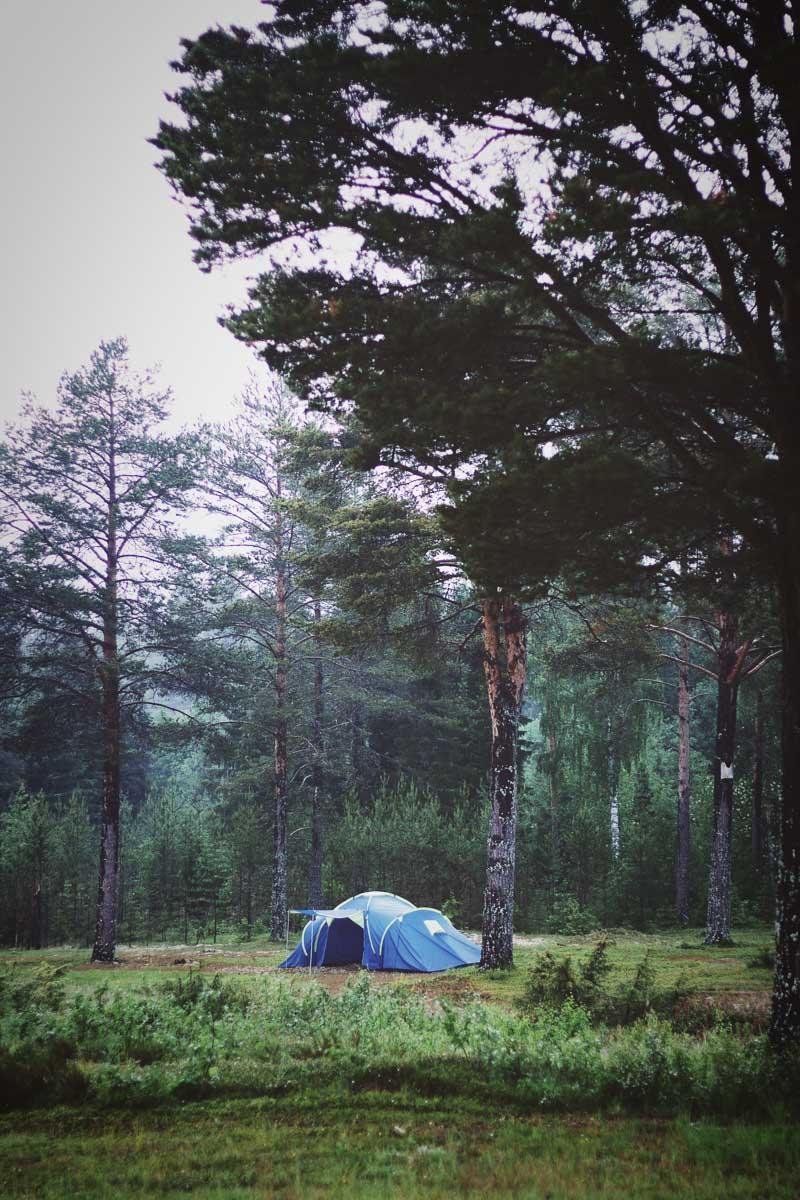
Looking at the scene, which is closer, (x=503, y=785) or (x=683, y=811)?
(x=503, y=785)

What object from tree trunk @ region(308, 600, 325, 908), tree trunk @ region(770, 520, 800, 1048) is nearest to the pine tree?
tree trunk @ region(308, 600, 325, 908)

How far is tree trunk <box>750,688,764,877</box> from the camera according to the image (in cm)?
2461

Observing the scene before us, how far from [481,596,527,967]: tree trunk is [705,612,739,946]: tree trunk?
4955mm

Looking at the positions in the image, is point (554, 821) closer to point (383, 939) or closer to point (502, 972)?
point (383, 939)

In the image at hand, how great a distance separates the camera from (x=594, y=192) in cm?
543

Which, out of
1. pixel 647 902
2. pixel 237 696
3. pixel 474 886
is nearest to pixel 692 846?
pixel 647 902

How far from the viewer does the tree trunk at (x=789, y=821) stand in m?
6.22

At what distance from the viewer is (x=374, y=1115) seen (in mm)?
Result: 5359

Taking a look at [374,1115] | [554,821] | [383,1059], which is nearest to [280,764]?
[554,821]

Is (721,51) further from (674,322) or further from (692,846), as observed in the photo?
(692,846)

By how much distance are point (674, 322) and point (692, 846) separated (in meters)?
17.3

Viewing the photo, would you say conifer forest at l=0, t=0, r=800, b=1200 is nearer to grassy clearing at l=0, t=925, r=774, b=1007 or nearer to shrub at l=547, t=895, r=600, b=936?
grassy clearing at l=0, t=925, r=774, b=1007

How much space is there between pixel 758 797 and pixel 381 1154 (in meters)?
24.2

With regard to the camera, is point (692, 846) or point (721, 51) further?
point (692, 846)
